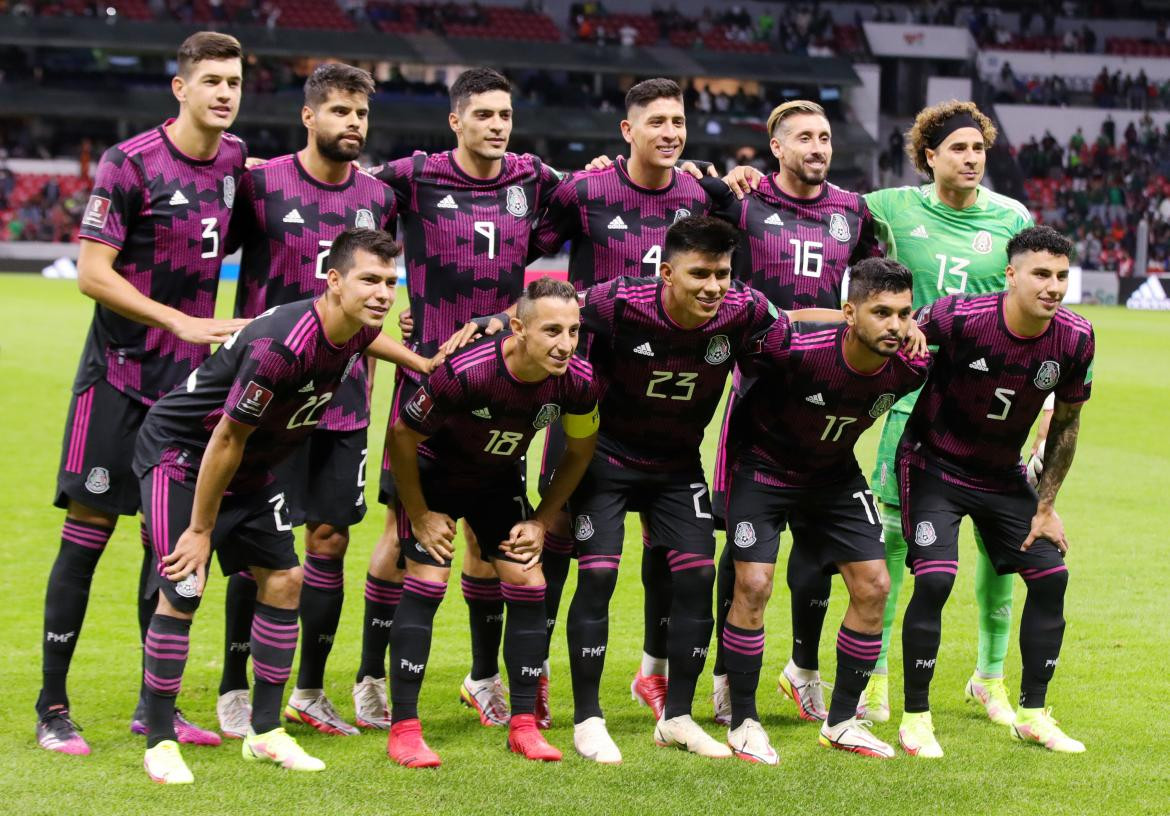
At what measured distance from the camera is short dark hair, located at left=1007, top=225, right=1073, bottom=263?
5965 mm

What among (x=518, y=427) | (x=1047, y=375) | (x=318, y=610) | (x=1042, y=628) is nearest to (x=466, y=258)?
(x=518, y=427)

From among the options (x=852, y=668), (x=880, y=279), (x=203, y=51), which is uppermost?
(x=203, y=51)

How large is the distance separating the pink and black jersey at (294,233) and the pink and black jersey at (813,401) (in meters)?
Answer: 1.71

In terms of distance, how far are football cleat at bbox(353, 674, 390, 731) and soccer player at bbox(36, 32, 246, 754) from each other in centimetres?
64

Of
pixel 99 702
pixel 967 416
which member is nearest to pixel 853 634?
pixel 967 416

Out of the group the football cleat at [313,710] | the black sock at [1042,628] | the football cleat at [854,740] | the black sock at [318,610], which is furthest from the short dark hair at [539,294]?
the black sock at [1042,628]

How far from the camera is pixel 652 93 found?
6.54m

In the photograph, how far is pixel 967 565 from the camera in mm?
9797

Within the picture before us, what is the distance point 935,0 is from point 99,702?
155 feet

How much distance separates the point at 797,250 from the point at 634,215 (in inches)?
29.7

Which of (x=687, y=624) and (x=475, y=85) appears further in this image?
(x=475, y=85)

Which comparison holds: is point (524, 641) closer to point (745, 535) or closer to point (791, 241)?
point (745, 535)

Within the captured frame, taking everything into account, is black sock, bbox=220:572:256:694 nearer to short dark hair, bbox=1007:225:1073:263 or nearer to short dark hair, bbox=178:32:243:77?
short dark hair, bbox=178:32:243:77

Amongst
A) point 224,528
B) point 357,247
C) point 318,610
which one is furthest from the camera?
point 318,610
